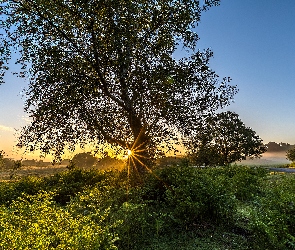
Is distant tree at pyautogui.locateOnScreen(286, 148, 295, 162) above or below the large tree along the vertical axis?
below

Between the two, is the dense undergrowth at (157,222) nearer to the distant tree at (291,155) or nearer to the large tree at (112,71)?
the large tree at (112,71)

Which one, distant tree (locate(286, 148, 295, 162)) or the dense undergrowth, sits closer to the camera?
the dense undergrowth

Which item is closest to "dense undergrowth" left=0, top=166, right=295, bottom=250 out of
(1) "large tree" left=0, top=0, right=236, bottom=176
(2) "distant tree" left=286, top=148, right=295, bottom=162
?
(1) "large tree" left=0, top=0, right=236, bottom=176

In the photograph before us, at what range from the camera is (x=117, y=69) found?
1360cm

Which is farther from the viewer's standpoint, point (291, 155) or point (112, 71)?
point (291, 155)

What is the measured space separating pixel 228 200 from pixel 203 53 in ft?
28.3

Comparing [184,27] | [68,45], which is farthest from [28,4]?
[184,27]

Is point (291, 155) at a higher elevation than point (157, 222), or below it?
below

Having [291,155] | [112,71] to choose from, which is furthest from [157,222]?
[291,155]

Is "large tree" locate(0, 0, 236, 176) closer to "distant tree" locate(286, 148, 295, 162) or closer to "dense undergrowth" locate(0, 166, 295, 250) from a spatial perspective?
"dense undergrowth" locate(0, 166, 295, 250)

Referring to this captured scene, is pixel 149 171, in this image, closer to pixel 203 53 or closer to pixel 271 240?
pixel 203 53

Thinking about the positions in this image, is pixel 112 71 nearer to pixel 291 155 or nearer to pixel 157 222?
pixel 157 222

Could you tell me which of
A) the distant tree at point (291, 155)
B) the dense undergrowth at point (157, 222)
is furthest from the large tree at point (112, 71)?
the distant tree at point (291, 155)

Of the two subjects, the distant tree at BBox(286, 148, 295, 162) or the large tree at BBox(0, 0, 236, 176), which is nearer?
the large tree at BBox(0, 0, 236, 176)
